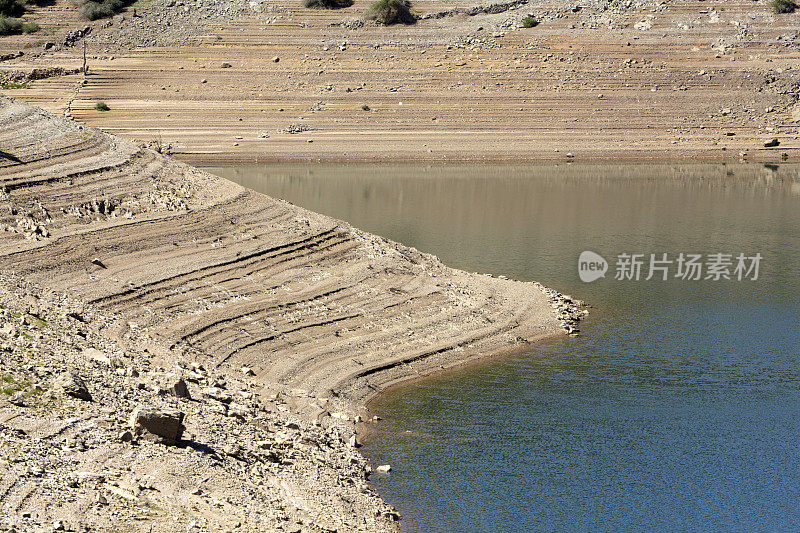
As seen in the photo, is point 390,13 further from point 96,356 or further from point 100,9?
point 96,356

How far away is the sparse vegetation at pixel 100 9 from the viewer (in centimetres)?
8569

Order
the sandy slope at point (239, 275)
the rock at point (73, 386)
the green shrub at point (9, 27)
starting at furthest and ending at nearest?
the green shrub at point (9, 27), the sandy slope at point (239, 275), the rock at point (73, 386)

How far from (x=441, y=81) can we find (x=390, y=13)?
443 inches

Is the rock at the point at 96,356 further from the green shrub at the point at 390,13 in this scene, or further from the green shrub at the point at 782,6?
the green shrub at the point at 782,6

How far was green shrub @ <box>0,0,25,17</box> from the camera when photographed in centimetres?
8688

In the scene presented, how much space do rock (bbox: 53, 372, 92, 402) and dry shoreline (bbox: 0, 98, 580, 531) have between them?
164mm

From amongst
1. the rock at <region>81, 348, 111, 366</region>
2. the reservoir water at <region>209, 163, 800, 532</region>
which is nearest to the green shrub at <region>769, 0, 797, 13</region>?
the reservoir water at <region>209, 163, 800, 532</region>

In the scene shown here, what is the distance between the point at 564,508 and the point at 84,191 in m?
21.3

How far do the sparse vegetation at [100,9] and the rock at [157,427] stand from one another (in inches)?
2898

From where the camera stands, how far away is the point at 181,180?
127ft

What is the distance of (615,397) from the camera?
86.4ft

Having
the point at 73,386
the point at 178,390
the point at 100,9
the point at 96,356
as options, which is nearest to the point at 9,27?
the point at 100,9

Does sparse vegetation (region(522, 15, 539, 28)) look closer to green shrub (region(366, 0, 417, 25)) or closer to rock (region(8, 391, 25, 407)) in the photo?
green shrub (region(366, 0, 417, 25))

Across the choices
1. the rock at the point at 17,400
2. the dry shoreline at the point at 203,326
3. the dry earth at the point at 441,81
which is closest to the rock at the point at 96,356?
the dry shoreline at the point at 203,326
